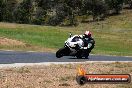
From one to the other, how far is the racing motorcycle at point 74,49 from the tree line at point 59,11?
87557mm

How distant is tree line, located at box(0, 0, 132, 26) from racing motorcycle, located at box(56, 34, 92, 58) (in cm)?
8756

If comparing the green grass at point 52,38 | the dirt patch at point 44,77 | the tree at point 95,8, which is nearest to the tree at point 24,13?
the tree at point 95,8

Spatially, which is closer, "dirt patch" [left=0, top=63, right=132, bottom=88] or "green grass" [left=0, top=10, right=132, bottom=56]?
"dirt patch" [left=0, top=63, right=132, bottom=88]

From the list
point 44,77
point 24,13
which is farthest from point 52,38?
point 24,13

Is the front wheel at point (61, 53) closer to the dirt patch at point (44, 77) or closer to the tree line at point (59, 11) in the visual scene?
the dirt patch at point (44, 77)

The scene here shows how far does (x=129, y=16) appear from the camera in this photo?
12712cm

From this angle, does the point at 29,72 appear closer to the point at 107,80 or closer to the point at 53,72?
the point at 53,72

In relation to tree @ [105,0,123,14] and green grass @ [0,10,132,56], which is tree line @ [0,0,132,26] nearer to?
tree @ [105,0,123,14]

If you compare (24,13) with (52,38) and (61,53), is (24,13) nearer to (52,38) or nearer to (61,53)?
(52,38)

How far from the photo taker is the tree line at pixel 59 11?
118988 mm

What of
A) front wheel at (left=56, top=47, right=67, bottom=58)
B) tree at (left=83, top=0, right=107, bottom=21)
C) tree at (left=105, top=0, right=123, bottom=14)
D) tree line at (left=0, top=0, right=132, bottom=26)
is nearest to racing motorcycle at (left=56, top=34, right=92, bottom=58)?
front wheel at (left=56, top=47, right=67, bottom=58)

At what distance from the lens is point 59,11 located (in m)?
128

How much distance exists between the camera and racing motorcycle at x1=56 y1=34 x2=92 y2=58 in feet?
87.6

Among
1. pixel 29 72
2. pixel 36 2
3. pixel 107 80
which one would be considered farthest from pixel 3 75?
pixel 36 2
